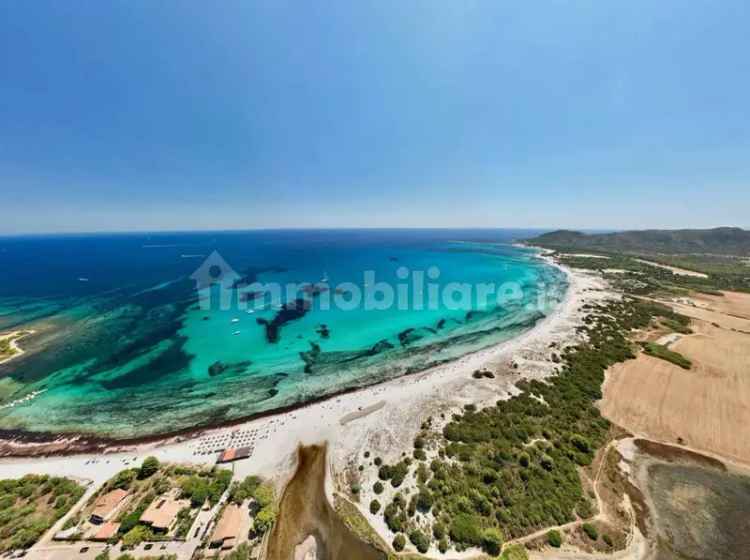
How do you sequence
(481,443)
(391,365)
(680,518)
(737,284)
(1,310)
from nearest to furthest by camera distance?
(680,518) → (481,443) → (391,365) → (1,310) → (737,284)

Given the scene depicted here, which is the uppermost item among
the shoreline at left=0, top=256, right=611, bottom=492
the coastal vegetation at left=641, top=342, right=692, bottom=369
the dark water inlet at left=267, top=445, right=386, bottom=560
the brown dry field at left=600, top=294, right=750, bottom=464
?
the coastal vegetation at left=641, top=342, right=692, bottom=369

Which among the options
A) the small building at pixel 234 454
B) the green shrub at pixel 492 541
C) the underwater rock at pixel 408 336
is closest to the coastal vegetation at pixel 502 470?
the green shrub at pixel 492 541

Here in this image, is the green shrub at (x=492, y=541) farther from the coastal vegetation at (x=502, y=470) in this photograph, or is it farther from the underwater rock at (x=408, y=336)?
the underwater rock at (x=408, y=336)

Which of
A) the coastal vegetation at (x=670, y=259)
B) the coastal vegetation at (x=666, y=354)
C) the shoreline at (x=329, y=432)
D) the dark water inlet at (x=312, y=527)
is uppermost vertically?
the coastal vegetation at (x=670, y=259)

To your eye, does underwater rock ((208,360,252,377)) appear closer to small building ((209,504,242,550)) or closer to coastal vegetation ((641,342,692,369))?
small building ((209,504,242,550))

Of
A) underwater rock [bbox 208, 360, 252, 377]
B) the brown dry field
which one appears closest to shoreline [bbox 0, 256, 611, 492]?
the brown dry field

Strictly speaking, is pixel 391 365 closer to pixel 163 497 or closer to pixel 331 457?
pixel 331 457

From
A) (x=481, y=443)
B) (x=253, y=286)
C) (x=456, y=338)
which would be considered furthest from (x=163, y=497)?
(x=253, y=286)
